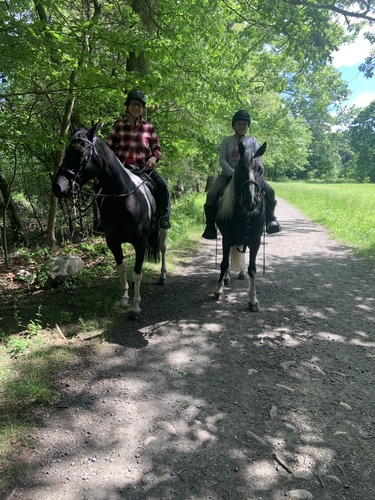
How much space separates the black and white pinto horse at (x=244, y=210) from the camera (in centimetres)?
474

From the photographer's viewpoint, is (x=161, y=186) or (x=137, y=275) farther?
(x=161, y=186)

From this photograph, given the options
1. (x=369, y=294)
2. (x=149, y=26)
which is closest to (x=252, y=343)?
(x=369, y=294)

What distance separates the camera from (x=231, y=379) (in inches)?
143

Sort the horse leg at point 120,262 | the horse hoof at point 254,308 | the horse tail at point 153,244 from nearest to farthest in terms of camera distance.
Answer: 1. the horse leg at point 120,262
2. the horse hoof at point 254,308
3. the horse tail at point 153,244

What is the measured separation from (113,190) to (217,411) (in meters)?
3.03

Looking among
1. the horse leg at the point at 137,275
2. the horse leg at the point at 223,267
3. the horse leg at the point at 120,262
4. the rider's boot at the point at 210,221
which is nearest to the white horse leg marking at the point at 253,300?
the horse leg at the point at 223,267

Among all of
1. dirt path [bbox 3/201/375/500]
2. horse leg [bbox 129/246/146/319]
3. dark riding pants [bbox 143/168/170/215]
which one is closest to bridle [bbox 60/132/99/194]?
horse leg [bbox 129/246/146/319]

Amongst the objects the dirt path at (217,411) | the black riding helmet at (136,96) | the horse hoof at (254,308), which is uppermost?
the black riding helmet at (136,96)

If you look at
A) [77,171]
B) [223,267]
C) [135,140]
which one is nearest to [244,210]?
[223,267]

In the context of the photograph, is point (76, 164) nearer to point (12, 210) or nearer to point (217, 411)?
point (217, 411)

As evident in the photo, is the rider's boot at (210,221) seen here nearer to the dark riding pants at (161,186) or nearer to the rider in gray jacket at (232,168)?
the rider in gray jacket at (232,168)

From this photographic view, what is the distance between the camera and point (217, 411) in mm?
3119

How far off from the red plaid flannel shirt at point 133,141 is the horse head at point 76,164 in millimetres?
1255

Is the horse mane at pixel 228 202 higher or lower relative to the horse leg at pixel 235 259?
higher
